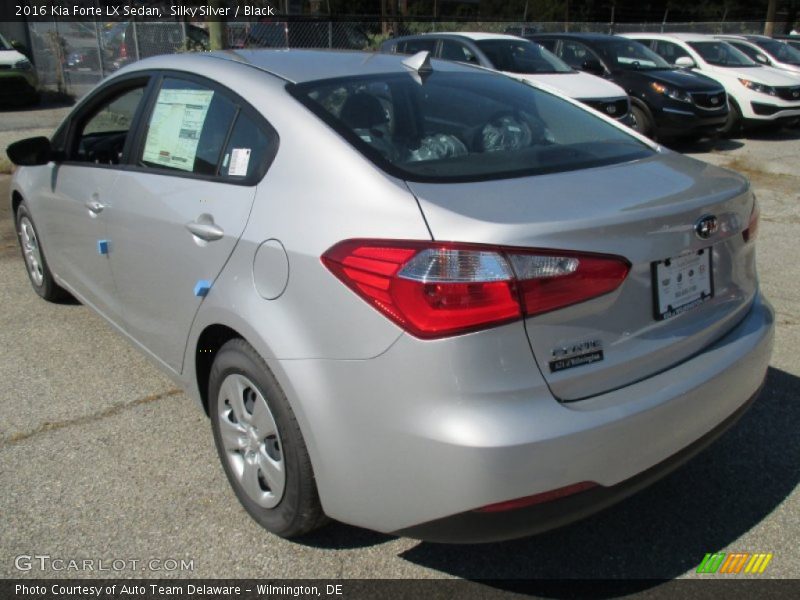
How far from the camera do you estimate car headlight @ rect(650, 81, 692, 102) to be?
11.5 metres

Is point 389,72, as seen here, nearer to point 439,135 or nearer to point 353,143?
point 439,135

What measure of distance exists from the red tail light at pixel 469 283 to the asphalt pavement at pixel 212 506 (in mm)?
1020

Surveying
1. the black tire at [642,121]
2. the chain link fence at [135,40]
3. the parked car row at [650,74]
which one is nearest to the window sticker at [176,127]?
Answer: the parked car row at [650,74]

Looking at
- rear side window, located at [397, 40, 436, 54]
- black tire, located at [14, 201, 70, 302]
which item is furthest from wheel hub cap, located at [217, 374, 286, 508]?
rear side window, located at [397, 40, 436, 54]

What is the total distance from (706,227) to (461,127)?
38.9 inches

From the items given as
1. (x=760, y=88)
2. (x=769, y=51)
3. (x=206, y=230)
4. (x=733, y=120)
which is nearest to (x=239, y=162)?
(x=206, y=230)

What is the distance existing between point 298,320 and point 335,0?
109ft

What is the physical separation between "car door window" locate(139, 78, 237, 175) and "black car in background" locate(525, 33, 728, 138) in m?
9.31

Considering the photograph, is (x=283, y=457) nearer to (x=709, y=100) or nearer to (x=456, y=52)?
(x=456, y=52)

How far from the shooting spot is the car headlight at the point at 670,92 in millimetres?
11453

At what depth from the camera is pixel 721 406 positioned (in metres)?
2.48

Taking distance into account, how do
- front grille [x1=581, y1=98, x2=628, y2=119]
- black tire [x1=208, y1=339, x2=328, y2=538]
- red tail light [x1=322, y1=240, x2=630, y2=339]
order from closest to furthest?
red tail light [x1=322, y1=240, x2=630, y2=339] < black tire [x1=208, y1=339, x2=328, y2=538] < front grille [x1=581, y1=98, x2=628, y2=119]

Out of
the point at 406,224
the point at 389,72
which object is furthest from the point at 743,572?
the point at 389,72

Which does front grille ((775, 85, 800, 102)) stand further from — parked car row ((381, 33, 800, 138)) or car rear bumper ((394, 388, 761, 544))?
car rear bumper ((394, 388, 761, 544))
